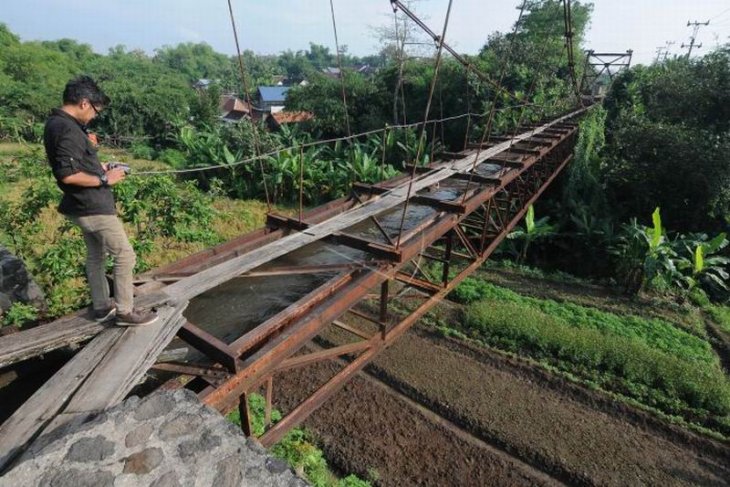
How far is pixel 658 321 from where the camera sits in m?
9.34

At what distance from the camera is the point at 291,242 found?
442 cm

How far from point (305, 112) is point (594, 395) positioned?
59.5 ft

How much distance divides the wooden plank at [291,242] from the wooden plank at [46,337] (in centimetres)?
61

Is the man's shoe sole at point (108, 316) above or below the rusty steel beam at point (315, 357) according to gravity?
above

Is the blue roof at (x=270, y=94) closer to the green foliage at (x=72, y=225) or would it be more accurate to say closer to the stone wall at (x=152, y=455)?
the green foliage at (x=72, y=225)

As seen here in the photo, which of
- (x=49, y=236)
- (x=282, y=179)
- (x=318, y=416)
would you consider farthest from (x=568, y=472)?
(x=282, y=179)

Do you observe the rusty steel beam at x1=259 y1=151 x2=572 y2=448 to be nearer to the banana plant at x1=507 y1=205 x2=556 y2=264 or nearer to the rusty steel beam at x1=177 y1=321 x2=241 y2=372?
the rusty steel beam at x1=177 y1=321 x2=241 y2=372

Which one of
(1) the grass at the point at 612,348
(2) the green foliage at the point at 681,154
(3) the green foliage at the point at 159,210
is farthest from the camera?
(2) the green foliage at the point at 681,154

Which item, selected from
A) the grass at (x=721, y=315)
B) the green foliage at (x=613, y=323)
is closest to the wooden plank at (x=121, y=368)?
the green foliage at (x=613, y=323)

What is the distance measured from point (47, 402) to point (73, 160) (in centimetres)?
150

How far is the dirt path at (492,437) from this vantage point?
5.73 m

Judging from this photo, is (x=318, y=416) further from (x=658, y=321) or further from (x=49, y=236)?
(x=658, y=321)

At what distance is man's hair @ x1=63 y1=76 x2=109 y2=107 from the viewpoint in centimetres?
273

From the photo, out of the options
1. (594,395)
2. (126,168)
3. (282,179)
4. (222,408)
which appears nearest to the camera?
(222,408)
